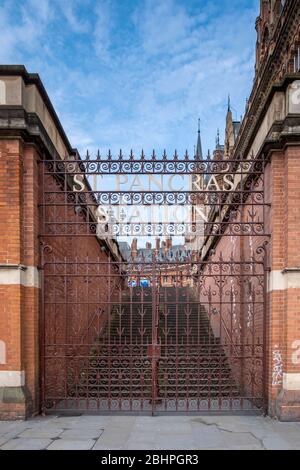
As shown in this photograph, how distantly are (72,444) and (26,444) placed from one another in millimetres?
613

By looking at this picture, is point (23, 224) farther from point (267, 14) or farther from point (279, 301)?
point (267, 14)

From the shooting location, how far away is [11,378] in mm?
7594

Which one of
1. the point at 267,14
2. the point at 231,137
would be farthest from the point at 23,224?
the point at 231,137

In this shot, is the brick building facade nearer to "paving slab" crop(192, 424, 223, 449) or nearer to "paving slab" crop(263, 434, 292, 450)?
"paving slab" crop(263, 434, 292, 450)

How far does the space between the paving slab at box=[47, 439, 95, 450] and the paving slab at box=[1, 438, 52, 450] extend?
0.35 feet

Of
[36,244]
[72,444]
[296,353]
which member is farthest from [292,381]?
[36,244]

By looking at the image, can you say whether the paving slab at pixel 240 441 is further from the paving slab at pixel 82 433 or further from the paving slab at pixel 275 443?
the paving slab at pixel 82 433

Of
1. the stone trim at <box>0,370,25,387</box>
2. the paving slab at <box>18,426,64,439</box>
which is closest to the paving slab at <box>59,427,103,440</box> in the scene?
the paving slab at <box>18,426,64,439</box>

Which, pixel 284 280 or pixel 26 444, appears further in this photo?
pixel 284 280

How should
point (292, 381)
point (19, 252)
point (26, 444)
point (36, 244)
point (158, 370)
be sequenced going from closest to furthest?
1. point (26, 444)
2. point (292, 381)
3. point (19, 252)
4. point (36, 244)
5. point (158, 370)

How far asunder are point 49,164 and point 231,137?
27124 mm

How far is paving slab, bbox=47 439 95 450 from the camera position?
609 cm

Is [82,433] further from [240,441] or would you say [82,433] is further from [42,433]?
[240,441]

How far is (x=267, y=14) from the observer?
20812 mm
